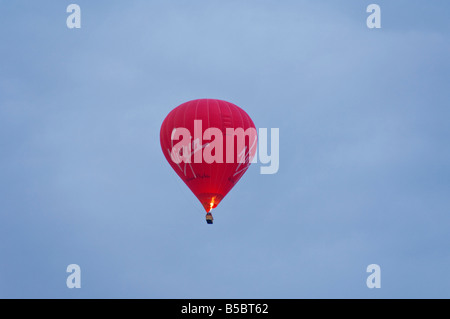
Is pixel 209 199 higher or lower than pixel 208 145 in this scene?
lower

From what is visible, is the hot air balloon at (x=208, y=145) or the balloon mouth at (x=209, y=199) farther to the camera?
the balloon mouth at (x=209, y=199)

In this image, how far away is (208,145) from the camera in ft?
148

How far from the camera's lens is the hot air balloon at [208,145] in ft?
148

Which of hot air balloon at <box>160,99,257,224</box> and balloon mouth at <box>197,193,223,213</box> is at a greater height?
hot air balloon at <box>160,99,257,224</box>

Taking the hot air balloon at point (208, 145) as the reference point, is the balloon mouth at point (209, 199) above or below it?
below

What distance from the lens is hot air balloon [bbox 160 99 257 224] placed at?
4516 cm

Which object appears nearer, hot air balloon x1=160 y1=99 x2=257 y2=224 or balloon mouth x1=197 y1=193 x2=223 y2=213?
hot air balloon x1=160 y1=99 x2=257 y2=224

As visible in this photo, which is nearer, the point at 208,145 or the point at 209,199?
the point at 208,145
